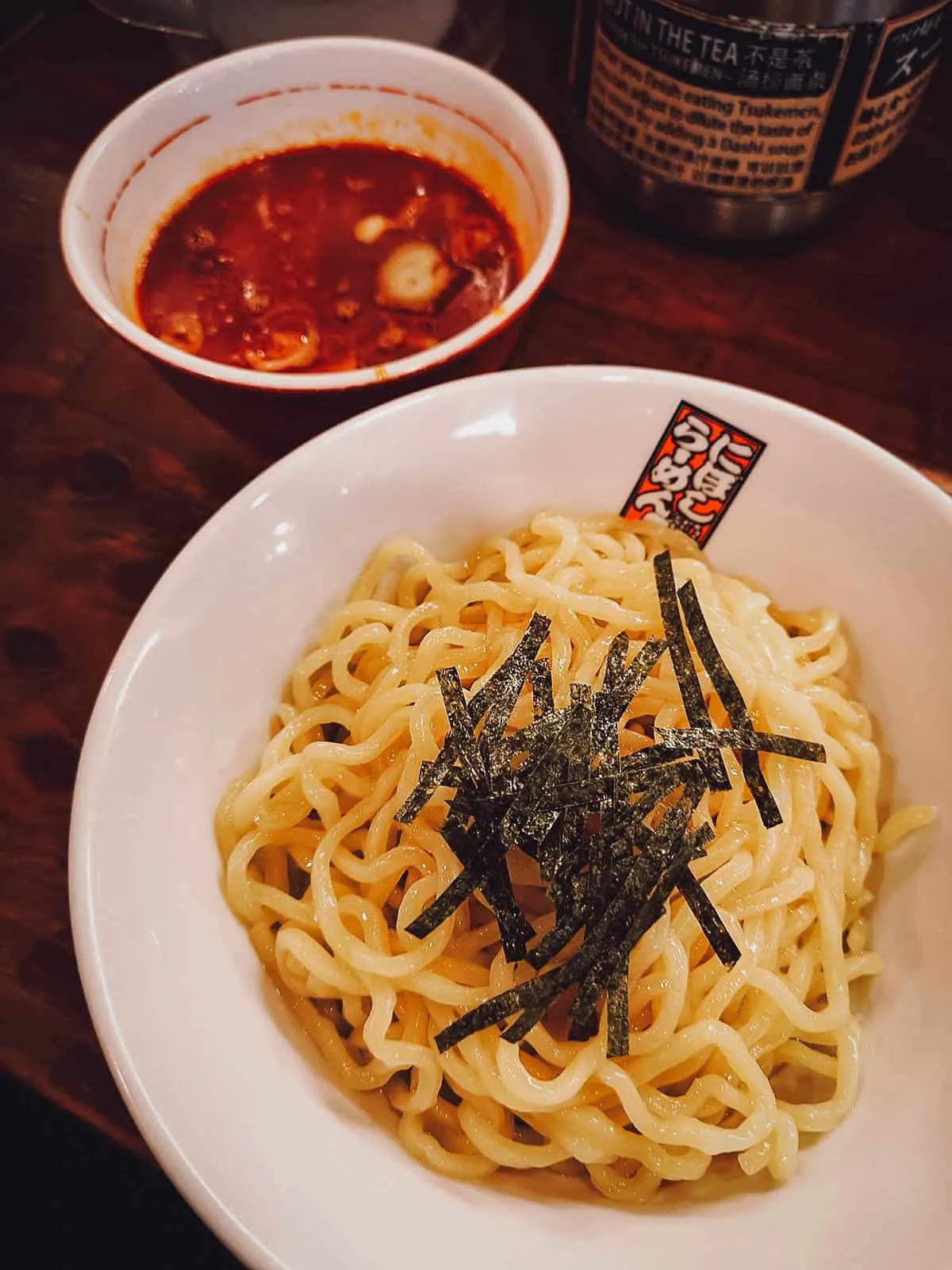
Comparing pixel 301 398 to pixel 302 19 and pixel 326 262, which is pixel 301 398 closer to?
pixel 326 262

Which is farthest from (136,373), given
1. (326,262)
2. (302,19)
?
(302,19)

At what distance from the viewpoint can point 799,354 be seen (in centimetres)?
207

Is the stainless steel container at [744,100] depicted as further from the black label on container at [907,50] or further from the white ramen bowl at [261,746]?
the white ramen bowl at [261,746]

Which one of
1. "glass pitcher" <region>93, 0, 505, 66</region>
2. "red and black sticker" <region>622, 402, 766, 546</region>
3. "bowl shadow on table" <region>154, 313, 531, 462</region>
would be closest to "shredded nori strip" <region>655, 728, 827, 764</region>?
"red and black sticker" <region>622, 402, 766, 546</region>

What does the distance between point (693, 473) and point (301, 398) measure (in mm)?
634

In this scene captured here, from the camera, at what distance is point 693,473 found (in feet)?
5.11

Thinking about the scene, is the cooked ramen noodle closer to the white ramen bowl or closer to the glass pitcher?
the white ramen bowl

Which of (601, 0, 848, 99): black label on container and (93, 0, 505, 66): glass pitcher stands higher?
(601, 0, 848, 99): black label on container

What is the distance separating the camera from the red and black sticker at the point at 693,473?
1.51m

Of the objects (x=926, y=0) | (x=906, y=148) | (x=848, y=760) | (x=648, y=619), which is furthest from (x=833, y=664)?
(x=906, y=148)

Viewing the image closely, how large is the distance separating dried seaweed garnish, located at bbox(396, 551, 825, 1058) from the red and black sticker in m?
0.34

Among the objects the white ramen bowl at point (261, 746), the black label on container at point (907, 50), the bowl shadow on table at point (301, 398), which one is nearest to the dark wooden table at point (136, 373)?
the bowl shadow on table at point (301, 398)

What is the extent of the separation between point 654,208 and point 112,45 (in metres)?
1.53

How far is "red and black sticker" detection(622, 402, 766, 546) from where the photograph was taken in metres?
1.51
